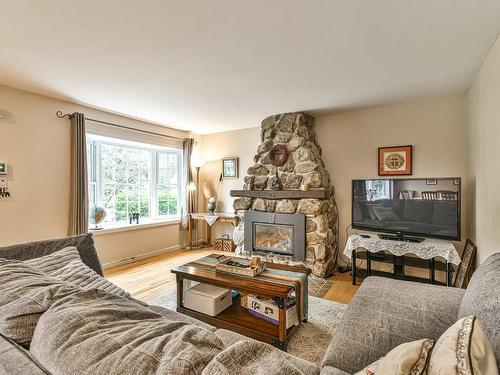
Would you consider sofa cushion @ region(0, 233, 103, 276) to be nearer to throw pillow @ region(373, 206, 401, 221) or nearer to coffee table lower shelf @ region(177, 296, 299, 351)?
coffee table lower shelf @ region(177, 296, 299, 351)

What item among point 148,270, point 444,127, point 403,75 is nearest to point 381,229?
point 444,127

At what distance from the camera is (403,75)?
258cm

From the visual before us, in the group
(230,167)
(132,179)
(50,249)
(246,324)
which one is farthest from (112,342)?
(230,167)

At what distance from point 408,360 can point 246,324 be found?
151 cm

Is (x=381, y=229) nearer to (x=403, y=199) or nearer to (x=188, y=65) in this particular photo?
(x=403, y=199)

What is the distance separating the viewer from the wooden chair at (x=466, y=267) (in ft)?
8.53

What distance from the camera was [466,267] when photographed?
2.64 metres

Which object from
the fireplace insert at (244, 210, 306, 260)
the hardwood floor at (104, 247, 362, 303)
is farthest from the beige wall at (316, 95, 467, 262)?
the hardwood floor at (104, 247, 362, 303)

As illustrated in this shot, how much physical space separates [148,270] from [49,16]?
3.07 m

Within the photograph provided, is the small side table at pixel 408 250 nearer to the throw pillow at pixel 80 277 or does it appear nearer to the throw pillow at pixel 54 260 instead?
the throw pillow at pixel 80 277

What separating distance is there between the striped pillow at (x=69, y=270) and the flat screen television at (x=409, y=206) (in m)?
2.90

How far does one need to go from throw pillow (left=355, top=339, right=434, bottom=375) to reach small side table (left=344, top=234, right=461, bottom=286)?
95.9 inches

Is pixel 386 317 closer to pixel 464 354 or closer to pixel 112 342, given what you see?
pixel 464 354

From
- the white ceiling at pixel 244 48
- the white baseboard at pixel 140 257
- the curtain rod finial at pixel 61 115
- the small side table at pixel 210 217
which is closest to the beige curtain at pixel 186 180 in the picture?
the small side table at pixel 210 217
